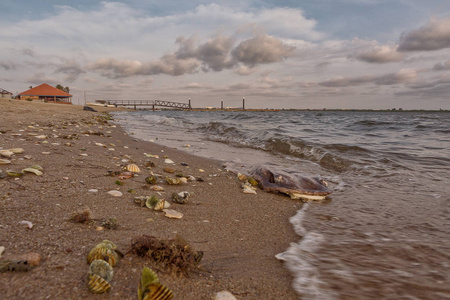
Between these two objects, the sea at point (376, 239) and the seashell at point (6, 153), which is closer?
the sea at point (376, 239)

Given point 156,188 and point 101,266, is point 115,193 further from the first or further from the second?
point 101,266

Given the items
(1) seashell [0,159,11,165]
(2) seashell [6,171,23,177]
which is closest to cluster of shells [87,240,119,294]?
(2) seashell [6,171,23,177]

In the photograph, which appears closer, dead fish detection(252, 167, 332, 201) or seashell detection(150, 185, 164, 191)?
seashell detection(150, 185, 164, 191)

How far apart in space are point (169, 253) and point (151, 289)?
47 centimetres

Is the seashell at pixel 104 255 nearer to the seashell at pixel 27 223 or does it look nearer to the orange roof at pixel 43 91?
the seashell at pixel 27 223

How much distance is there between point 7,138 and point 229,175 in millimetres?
5515

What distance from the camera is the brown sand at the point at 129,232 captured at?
5.11 ft

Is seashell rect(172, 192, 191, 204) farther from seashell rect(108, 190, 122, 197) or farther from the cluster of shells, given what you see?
the cluster of shells

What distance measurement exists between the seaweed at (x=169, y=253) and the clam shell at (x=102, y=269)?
306mm

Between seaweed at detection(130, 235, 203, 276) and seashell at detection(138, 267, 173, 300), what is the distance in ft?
1.22

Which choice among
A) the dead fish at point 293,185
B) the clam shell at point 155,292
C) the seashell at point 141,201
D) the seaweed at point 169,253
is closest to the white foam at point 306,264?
the seaweed at point 169,253

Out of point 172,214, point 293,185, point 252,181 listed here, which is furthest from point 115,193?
point 293,185

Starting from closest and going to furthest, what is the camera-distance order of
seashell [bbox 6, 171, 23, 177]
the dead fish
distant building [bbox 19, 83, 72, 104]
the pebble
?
the pebble < seashell [bbox 6, 171, 23, 177] < the dead fish < distant building [bbox 19, 83, 72, 104]

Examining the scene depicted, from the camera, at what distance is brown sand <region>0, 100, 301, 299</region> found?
156 cm
